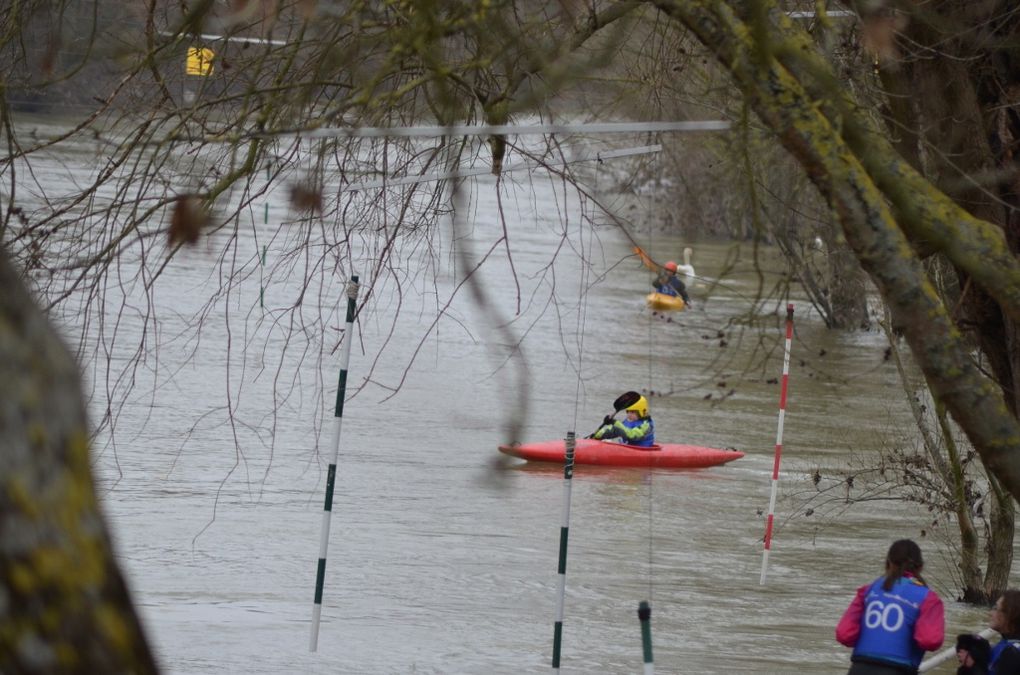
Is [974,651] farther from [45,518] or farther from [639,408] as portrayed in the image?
[639,408]

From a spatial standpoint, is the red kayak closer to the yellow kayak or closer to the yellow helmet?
the yellow helmet

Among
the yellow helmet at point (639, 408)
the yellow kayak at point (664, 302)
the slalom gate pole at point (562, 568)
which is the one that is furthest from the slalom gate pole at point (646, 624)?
the yellow kayak at point (664, 302)

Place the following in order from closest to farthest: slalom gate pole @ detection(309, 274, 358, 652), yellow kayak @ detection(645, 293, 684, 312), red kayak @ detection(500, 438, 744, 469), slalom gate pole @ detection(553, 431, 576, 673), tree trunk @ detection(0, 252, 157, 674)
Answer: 1. tree trunk @ detection(0, 252, 157, 674)
2. slalom gate pole @ detection(553, 431, 576, 673)
3. slalom gate pole @ detection(309, 274, 358, 652)
4. red kayak @ detection(500, 438, 744, 469)
5. yellow kayak @ detection(645, 293, 684, 312)

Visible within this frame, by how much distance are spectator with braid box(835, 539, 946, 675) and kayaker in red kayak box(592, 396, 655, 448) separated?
1016 centimetres

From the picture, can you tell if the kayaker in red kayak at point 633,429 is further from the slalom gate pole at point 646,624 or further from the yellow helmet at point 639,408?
the slalom gate pole at point 646,624

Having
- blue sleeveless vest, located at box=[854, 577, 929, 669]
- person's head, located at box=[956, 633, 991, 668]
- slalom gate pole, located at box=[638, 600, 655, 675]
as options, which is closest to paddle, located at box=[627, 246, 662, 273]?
slalom gate pole, located at box=[638, 600, 655, 675]

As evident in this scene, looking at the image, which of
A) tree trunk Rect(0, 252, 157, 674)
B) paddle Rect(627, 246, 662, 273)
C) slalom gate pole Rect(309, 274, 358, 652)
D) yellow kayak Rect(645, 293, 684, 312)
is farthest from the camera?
yellow kayak Rect(645, 293, 684, 312)

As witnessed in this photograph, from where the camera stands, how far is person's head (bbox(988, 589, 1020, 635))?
19.3ft

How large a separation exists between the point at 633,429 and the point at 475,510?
10.5ft

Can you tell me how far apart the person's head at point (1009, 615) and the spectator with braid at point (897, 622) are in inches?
9.2

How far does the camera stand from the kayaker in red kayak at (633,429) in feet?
53.3

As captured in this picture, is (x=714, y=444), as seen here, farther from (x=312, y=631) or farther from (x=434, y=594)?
(x=312, y=631)

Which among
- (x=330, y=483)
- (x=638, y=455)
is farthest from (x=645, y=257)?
(x=638, y=455)

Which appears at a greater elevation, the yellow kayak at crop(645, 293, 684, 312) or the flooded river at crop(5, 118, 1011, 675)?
the yellow kayak at crop(645, 293, 684, 312)
